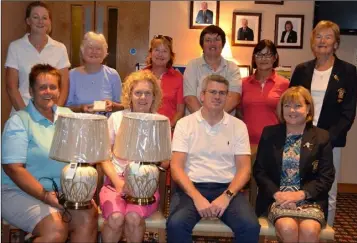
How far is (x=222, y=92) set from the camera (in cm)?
284

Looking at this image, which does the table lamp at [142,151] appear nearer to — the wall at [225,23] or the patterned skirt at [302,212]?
the patterned skirt at [302,212]

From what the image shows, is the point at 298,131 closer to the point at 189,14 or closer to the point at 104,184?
the point at 104,184

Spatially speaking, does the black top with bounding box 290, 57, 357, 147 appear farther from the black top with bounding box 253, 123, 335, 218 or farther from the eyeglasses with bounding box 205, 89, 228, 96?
the eyeglasses with bounding box 205, 89, 228, 96

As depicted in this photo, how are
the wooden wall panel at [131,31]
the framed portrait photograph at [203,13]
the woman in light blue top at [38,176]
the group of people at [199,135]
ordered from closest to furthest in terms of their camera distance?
the woman in light blue top at [38,176] < the group of people at [199,135] < the framed portrait photograph at [203,13] < the wooden wall panel at [131,31]

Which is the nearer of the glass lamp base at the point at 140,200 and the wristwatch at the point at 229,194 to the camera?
the glass lamp base at the point at 140,200

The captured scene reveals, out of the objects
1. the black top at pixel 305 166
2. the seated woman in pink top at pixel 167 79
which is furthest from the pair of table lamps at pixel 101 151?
the seated woman in pink top at pixel 167 79

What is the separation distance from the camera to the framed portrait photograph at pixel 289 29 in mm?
5043

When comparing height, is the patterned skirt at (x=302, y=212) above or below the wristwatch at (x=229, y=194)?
below

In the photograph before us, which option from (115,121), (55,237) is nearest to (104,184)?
(115,121)

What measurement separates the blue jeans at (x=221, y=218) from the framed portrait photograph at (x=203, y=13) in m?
2.68

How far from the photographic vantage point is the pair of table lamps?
2277mm

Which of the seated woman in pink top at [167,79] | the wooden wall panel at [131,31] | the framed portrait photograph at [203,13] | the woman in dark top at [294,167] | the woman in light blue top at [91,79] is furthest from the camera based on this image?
the wooden wall panel at [131,31]

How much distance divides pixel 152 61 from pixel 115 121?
86 cm

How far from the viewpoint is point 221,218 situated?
2711 mm
